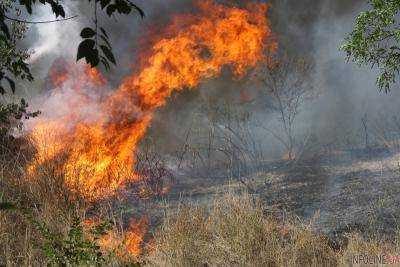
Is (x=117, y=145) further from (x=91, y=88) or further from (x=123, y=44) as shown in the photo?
(x=123, y=44)

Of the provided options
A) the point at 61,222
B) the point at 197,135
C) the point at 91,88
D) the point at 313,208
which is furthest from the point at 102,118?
the point at 61,222

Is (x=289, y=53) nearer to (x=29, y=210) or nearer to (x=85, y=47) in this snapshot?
(x=29, y=210)

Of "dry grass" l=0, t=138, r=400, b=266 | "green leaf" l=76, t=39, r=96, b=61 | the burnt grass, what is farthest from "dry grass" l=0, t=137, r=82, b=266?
"green leaf" l=76, t=39, r=96, b=61

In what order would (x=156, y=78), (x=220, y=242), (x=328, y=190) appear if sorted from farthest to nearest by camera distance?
(x=156, y=78)
(x=328, y=190)
(x=220, y=242)

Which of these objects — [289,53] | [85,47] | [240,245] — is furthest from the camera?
[289,53]

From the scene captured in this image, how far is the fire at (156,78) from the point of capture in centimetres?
1395

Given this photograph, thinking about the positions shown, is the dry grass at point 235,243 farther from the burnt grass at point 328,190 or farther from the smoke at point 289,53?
the smoke at point 289,53

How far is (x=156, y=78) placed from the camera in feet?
57.3

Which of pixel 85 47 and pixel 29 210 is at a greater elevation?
pixel 85 47

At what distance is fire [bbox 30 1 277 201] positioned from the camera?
13.9 metres

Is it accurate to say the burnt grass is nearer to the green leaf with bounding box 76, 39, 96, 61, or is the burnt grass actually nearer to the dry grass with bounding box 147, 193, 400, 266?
the dry grass with bounding box 147, 193, 400, 266

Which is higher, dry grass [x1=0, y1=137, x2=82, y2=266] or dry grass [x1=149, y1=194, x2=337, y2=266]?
dry grass [x1=0, y1=137, x2=82, y2=266]

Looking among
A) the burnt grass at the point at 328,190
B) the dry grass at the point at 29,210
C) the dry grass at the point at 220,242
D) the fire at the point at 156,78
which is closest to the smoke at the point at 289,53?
the fire at the point at 156,78

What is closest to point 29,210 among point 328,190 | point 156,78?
point 328,190
